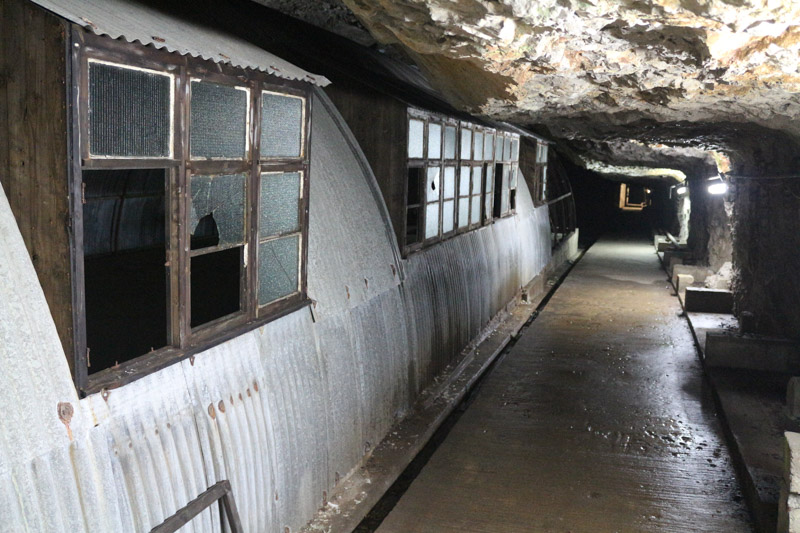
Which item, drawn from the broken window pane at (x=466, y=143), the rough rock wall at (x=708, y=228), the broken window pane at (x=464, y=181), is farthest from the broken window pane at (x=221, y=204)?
the rough rock wall at (x=708, y=228)

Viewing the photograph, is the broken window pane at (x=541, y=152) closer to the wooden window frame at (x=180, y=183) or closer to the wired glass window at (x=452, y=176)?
the wired glass window at (x=452, y=176)

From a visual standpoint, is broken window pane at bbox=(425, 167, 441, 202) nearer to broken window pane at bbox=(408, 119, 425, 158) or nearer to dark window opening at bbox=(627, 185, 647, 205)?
broken window pane at bbox=(408, 119, 425, 158)

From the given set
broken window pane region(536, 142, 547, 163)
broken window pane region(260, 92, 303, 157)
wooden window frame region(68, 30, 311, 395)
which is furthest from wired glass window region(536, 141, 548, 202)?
wooden window frame region(68, 30, 311, 395)

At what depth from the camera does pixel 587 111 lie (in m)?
7.95

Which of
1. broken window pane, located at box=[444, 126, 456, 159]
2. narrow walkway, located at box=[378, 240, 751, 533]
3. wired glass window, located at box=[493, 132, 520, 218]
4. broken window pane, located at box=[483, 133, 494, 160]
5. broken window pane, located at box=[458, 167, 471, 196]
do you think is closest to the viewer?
narrow walkway, located at box=[378, 240, 751, 533]

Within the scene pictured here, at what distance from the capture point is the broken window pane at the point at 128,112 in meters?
3.16

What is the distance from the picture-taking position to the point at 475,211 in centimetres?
1105

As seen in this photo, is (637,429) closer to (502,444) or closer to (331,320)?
(502,444)

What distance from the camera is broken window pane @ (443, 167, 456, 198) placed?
9.36 metres

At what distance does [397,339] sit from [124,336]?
250 cm

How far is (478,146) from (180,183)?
776 centimetres

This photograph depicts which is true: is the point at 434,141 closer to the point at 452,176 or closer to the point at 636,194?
the point at 452,176

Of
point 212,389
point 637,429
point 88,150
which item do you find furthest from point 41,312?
point 637,429

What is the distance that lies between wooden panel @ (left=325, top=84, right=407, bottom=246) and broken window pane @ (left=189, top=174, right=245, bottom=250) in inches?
116
